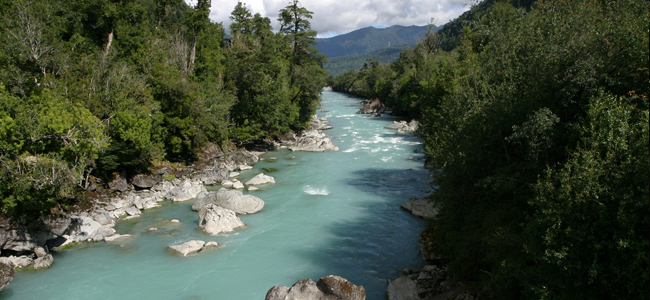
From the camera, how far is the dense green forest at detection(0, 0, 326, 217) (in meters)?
15.2

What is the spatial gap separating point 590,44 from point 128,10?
1254 inches

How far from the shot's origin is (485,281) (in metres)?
10.9

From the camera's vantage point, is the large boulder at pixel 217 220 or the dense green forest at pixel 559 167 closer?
the dense green forest at pixel 559 167

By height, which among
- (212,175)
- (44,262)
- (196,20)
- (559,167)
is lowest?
(44,262)

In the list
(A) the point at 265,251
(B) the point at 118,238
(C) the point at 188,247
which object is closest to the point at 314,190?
(A) the point at 265,251

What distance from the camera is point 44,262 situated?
14.6m

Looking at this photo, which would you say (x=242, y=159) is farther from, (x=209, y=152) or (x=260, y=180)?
(x=260, y=180)

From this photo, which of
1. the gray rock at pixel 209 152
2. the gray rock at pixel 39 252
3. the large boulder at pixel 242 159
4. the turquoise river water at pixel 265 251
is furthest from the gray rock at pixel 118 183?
the large boulder at pixel 242 159

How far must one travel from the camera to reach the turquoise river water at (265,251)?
44.4ft

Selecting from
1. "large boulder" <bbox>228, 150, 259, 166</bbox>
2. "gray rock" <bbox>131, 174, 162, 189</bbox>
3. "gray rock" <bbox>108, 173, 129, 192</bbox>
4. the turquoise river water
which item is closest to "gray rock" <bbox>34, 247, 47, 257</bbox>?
the turquoise river water

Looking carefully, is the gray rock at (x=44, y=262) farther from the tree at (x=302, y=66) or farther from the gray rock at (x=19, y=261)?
the tree at (x=302, y=66)

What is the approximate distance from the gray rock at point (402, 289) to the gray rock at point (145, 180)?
1745 centimetres

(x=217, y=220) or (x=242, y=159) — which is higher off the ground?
(x=242, y=159)

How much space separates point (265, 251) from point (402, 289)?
21.5 ft
